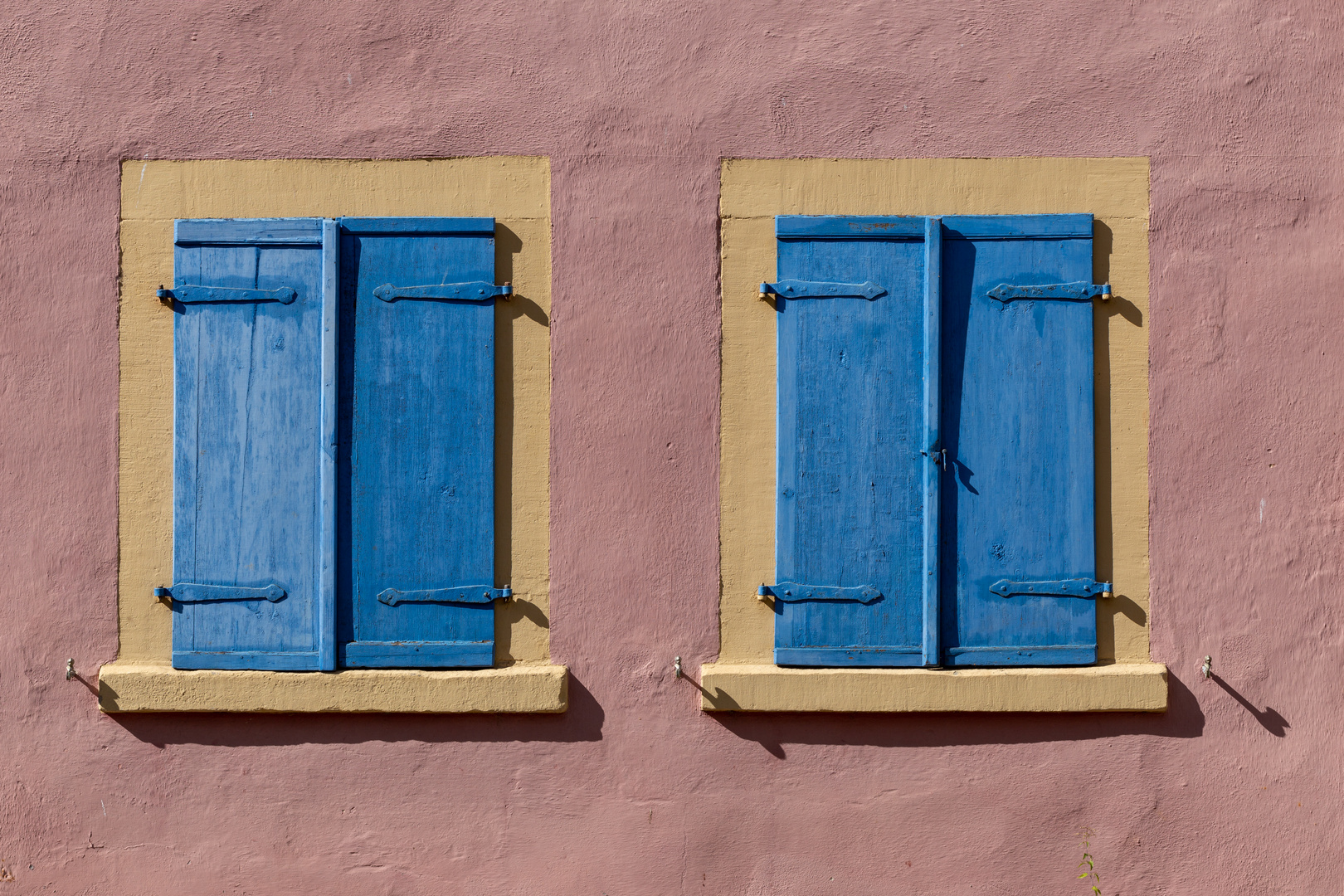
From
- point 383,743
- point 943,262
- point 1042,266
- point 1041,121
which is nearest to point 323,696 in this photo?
point 383,743

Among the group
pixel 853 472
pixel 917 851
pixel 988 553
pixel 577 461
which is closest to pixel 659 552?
pixel 577 461

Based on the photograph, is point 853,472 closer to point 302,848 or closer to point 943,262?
point 943,262

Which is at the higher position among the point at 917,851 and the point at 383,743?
the point at 383,743

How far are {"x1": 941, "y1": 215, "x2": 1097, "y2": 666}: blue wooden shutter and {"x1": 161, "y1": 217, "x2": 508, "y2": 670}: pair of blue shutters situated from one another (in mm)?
1650

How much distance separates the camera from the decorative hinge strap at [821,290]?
3.27 metres

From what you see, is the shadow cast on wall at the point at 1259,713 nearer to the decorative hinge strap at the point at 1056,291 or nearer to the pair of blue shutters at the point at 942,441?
the pair of blue shutters at the point at 942,441

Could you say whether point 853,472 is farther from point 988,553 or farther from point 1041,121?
point 1041,121

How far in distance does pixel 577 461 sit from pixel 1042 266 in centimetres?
178

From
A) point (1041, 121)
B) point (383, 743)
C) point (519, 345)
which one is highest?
point (1041, 121)

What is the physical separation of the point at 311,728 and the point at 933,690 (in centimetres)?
221

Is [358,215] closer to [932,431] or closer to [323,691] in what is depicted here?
[323,691]

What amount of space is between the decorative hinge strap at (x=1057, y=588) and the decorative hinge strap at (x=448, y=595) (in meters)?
1.75

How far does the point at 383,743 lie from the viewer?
10.8 feet

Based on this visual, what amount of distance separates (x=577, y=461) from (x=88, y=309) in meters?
1.83
